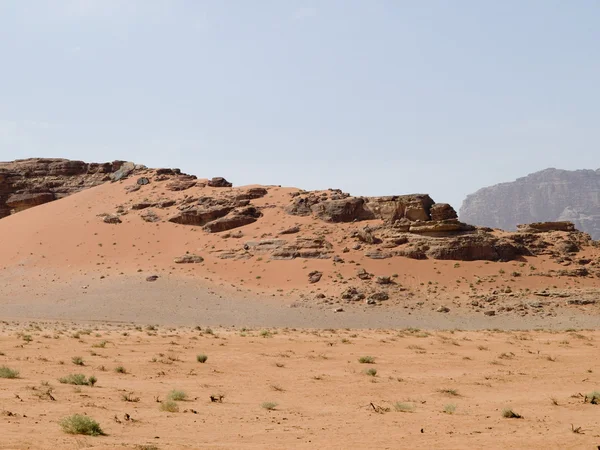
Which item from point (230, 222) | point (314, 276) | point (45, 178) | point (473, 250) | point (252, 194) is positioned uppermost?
point (45, 178)

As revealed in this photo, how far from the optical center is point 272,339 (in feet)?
86.8

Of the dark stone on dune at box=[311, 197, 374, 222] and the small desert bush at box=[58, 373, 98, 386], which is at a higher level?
the dark stone on dune at box=[311, 197, 374, 222]

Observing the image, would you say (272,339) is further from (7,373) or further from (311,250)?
(311,250)

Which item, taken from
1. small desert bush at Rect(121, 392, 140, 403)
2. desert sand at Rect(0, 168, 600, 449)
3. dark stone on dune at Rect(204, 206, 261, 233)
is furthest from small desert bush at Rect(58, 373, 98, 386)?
dark stone on dune at Rect(204, 206, 261, 233)

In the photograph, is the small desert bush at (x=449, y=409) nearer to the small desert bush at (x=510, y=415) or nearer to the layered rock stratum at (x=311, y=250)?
the small desert bush at (x=510, y=415)

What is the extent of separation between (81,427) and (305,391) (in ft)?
21.6

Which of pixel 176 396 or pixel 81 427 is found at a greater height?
pixel 81 427

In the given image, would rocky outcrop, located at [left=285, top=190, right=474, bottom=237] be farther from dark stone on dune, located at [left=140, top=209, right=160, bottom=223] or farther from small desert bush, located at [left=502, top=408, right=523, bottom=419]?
small desert bush, located at [left=502, top=408, right=523, bottom=419]

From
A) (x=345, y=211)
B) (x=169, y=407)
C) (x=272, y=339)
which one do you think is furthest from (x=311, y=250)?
(x=169, y=407)

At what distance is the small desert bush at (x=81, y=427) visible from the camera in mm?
9727

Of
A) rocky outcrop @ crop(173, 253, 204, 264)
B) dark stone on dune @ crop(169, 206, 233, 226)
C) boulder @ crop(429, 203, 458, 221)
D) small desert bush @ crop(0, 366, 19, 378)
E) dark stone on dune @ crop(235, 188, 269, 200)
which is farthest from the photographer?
dark stone on dune @ crop(235, 188, 269, 200)

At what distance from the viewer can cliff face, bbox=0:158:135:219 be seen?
237ft

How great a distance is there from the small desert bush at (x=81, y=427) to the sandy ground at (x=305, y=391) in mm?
175

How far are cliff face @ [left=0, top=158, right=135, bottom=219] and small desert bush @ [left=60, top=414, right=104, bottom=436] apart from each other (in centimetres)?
6534
